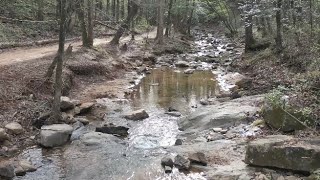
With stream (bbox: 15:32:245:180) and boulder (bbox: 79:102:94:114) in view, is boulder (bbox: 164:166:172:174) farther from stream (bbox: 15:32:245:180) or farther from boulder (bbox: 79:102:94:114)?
boulder (bbox: 79:102:94:114)

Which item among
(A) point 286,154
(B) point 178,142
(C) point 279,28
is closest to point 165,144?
(B) point 178,142

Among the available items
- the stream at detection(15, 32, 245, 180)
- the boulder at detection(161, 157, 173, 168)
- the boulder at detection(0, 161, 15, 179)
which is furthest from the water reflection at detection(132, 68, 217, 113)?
the boulder at detection(0, 161, 15, 179)

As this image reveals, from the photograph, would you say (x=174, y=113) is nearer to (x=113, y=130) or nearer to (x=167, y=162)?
(x=113, y=130)

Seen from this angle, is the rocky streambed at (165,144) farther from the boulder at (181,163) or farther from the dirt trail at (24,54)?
the dirt trail at (24,54)

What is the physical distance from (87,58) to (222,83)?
740 cm

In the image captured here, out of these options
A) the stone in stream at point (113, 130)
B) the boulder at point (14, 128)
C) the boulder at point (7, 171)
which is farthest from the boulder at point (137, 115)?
the boulder at point (7, 171)

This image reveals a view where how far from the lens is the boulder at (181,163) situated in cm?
874

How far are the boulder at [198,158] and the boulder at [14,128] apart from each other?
5.19 meters

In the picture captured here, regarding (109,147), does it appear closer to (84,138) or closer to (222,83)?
(84,138)

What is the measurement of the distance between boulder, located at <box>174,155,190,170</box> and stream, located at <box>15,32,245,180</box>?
0.54 feet

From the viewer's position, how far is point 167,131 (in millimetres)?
12289

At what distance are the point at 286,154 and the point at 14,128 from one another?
24.8 ft

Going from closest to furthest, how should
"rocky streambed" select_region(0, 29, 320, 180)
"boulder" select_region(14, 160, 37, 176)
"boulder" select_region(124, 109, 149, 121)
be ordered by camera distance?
"rocky streambed" select_region(0, 29, 320, 180) → "boulder" select_region(14, 160, 37, 176) → "boulder" select_region(124, 109, 149, 121)

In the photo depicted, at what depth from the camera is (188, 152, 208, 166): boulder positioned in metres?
8.92
